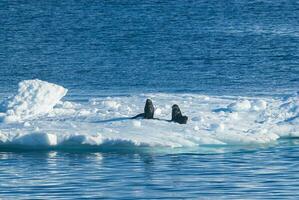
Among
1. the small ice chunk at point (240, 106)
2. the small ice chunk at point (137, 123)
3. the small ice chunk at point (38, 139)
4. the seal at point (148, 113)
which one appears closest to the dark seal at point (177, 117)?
the seal at point (148, 113)

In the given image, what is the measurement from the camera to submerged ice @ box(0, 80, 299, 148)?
2484cm

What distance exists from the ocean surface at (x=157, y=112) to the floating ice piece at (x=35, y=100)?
0.03m

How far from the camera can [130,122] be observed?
26906 mm

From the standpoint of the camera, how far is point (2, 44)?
6262 centimetres

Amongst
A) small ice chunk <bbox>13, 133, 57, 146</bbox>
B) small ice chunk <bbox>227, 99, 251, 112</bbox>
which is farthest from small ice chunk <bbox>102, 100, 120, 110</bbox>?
small ice chunk <bbox>13, 133, 57, 146</bbox>

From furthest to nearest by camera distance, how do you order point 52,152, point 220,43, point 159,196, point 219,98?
1. point 220,43
2. point 219,98
3. point 52,152
4. point 159,196

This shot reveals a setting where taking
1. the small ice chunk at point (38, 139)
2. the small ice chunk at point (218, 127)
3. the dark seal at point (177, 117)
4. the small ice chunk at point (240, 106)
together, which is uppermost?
the small ice chunk at point (240, 106)

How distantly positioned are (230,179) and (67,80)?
28303mm

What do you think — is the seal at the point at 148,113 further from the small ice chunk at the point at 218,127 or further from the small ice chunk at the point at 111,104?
the small ice chunk at the point at 111,104

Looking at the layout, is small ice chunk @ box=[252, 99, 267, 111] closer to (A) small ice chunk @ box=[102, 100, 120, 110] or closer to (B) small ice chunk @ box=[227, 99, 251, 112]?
(B) small ice chunk @ box=[227, 99, 251, 112]

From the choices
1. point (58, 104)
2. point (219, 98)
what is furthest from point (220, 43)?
point (58, 104)

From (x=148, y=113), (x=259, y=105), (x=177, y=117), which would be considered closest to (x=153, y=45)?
(x=259, y=105)

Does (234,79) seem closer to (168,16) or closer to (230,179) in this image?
(168,16)

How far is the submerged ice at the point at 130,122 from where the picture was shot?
81.5 ft
